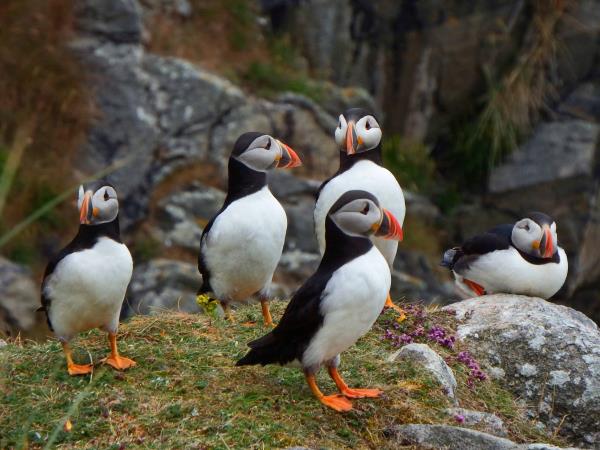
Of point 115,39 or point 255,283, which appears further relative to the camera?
point 115,39

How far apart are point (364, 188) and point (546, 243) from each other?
1165 millimetres

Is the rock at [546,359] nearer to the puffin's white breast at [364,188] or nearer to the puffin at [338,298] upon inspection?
the puffin's white breast at [364,188]

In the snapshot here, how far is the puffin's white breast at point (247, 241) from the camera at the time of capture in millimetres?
6422

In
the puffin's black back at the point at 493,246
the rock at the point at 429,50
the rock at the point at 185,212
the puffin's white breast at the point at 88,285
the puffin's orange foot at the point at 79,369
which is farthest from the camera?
the rock at the point at 429,50

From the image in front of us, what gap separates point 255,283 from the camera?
262 inches

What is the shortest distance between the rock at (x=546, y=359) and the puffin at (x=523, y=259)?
0.22 metres

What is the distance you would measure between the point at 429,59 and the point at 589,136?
202 centimetres

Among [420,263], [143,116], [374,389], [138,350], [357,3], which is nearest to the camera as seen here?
[374,389]

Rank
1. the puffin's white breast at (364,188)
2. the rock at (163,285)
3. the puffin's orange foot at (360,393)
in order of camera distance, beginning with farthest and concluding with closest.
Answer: the rock at (163,285) → the puffin's white breast at (364,188) → the puffin's orange foot at (360,393)

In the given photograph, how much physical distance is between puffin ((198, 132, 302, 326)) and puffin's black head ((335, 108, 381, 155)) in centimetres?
32

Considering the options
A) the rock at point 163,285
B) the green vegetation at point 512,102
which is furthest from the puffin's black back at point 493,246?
the green vegetation at point 512,102

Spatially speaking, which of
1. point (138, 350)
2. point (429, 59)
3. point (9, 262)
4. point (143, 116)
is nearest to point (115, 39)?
point (143, 116)

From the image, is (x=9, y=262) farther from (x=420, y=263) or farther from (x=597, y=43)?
(x=597, y=43)

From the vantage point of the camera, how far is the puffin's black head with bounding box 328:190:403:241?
4.94m
